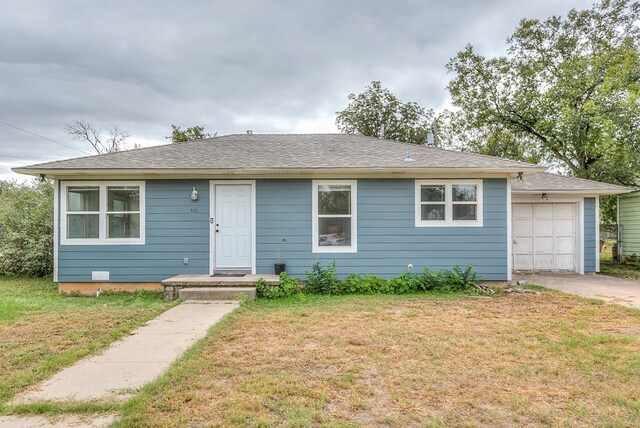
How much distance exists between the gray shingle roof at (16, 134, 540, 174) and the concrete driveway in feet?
8.99

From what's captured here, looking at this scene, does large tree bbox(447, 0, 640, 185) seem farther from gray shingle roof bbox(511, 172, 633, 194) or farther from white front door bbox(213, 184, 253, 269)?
white front door bbox(213, 184, 253, 269)

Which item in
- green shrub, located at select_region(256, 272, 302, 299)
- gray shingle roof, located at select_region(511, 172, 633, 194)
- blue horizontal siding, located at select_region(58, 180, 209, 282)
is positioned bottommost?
green shrub, located at select_region(256, 272, 302, 299)

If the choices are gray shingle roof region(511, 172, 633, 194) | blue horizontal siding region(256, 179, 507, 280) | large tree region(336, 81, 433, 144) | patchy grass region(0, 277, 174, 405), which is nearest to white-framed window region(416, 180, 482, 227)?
blue horizontal siding region(256, 179, 507, 280)

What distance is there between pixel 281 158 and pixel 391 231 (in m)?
2.95

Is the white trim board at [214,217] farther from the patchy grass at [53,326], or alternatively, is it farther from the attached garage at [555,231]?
the attached garage at [555,231]

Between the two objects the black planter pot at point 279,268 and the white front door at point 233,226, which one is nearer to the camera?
the black planter pot at point 279,268

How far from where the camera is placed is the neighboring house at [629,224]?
11.7 metres

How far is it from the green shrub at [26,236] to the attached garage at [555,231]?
41.9 ft

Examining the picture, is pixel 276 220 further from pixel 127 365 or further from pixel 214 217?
pixel 127 365

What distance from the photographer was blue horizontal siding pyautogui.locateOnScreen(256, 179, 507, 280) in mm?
7906

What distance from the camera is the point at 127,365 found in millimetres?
3580

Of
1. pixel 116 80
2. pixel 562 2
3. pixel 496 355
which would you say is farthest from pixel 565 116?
pixel 116 80

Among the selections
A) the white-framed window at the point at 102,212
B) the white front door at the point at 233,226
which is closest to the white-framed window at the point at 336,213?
the white front door at the point at 233,226

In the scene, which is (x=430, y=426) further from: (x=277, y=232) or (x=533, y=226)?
(x=533, y=226)
